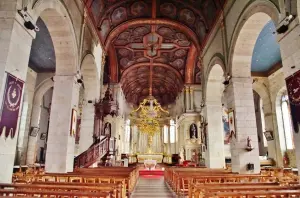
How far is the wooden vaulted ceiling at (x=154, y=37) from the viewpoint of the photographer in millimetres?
11258

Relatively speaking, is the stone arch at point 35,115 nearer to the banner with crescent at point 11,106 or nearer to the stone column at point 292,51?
the banner with crescent at point 11,106

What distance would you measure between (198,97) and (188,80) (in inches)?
64.7

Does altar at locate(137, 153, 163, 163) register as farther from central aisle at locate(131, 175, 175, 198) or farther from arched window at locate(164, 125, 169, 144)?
central aisle at locate(131, 175, 175, 198)

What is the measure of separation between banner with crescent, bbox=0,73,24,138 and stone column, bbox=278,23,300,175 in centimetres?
552

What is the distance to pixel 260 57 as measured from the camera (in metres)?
12.9

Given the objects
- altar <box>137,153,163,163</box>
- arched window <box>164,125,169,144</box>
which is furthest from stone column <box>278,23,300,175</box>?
arched window <box>164,125,169,144</box>

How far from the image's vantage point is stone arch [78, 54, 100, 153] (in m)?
10.5

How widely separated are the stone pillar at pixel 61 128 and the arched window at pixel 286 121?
39.2 feet

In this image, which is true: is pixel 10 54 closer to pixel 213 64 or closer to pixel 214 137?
pixel 213 64

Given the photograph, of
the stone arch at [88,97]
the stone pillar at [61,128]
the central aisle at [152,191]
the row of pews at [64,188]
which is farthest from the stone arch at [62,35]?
the central aisle at [152,191]

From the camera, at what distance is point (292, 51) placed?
4793 mm

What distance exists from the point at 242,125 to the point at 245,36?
9.92 ft

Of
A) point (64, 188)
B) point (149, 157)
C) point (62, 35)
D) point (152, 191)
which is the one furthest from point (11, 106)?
point (149, 157)

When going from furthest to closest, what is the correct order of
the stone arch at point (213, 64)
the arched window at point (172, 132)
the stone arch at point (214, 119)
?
the arched window at point (172, 132) → the stone arch at point (214, 119) → the stone arch at point (213, 64)
